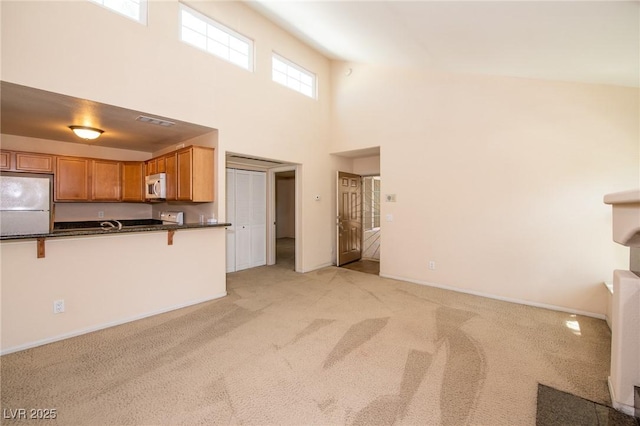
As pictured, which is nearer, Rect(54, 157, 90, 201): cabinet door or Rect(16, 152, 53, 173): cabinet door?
Rect(16, 152, 53, 173): cabinet door

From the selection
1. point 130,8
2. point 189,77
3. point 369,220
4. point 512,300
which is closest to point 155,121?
point 189,77

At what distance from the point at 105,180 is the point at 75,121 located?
1.82m

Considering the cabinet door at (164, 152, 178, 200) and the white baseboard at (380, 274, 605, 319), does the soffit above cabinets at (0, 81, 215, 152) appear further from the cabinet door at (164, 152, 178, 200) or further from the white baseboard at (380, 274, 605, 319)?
the white baseboard at (380, 274, 605, 319)

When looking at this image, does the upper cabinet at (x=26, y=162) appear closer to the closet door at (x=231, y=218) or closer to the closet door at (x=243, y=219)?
the closet door at (x=231, y=218)

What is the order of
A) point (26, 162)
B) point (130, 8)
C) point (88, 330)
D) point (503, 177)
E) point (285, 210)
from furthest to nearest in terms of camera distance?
point (285, 210), point (26, 162), point (503, 177), point (130, 8), point (88, 330)

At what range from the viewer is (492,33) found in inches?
109

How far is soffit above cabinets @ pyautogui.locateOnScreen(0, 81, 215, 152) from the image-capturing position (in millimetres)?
2863

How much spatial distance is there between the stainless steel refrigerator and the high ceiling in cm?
425

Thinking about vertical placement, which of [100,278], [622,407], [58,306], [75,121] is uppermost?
[75,121]

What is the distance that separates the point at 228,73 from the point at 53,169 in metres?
3.49

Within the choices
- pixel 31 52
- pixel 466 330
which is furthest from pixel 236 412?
pixel 31 52

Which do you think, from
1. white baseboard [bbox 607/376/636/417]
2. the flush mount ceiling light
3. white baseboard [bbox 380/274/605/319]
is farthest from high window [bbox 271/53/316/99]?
white baseboard [bbox 607/376/636/417]

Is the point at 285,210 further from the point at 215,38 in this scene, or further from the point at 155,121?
the point at 155,121

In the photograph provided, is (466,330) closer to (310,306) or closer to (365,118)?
(310,306)
